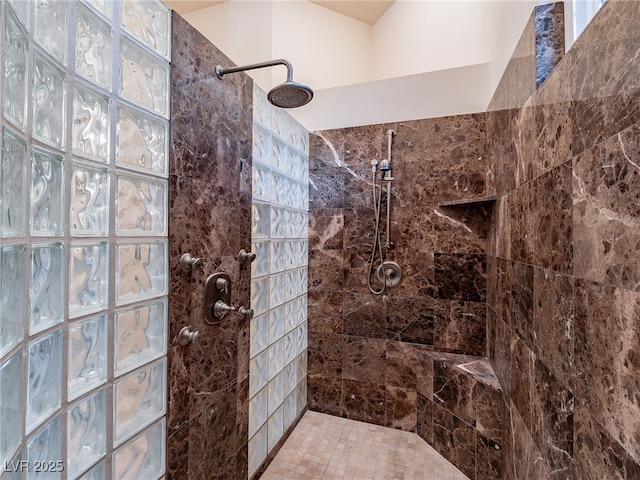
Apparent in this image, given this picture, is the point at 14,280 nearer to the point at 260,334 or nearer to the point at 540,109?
the point at 260,334

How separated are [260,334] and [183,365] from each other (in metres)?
0.59

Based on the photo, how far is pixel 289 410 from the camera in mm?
1965

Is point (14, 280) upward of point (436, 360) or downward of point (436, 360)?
upward

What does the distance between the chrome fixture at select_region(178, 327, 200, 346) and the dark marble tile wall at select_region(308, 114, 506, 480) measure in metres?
1.25

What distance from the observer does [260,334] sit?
63.9 inches

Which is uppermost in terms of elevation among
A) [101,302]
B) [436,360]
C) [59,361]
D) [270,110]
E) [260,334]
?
[270,110]

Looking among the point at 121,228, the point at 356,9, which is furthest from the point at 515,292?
the point at 356,9

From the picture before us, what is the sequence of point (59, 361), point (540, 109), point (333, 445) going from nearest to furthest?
point (59, 361) → point (540, 109) → point (333, 445)

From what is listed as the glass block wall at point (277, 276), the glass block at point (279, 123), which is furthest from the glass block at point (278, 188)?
the glass block at point (279, 123)

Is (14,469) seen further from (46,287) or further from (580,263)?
(580,263)

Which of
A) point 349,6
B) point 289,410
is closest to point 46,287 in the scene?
point 289,410

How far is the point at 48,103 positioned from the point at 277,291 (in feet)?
4.51

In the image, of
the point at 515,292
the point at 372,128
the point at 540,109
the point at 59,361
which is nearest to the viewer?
the point at 59,361

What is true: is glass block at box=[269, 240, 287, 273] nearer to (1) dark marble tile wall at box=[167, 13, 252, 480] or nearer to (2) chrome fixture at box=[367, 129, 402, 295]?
(1) dark marble tile wall at box=[167, 13, 252, 480]
